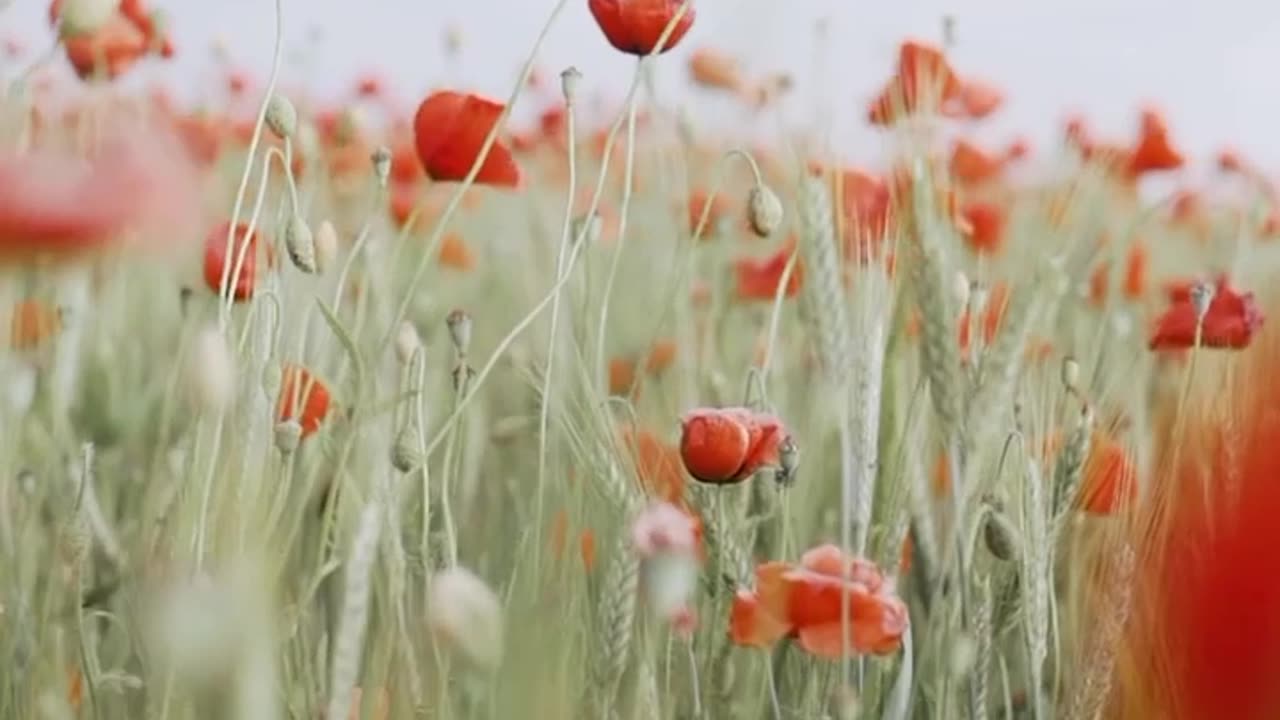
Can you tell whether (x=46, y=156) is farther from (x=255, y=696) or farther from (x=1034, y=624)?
(x=1034, y=624)

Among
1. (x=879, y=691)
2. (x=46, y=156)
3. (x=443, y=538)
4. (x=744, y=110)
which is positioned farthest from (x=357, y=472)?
(x=744, y=110)

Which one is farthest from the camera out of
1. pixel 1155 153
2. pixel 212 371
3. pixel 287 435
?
pixel 1155 153

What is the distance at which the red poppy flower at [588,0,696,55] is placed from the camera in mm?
632

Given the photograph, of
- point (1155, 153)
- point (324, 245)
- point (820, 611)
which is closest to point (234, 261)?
→ point (324, 245)

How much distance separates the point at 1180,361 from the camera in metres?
1.01

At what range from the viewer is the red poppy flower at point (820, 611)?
1.62ft

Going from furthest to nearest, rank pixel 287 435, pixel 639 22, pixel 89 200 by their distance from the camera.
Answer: pixel 639 22 → pixel 287 435 → pixel 89 200

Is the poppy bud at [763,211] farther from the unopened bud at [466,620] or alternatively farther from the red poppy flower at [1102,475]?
the unopened bud at [466,620]

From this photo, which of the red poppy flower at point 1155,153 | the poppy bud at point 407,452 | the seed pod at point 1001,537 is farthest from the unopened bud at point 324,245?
the red poppy flower at point 1155,153

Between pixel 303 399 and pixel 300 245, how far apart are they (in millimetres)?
63

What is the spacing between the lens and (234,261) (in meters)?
0.63

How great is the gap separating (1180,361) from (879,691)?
490 mm

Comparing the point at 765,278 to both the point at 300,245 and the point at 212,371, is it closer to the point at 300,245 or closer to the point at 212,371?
the point at 300,245

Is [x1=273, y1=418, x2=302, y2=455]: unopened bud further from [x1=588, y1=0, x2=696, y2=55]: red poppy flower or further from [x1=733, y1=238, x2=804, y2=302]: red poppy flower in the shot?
[x1=733, y1=238, x2=804, y2=302]: red poppy flower
